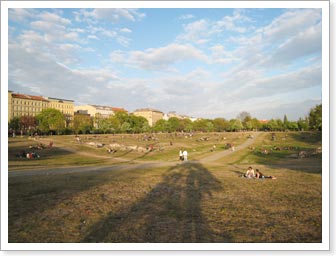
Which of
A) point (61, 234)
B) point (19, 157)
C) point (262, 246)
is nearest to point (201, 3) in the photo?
point (262, 246)

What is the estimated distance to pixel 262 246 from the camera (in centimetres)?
696

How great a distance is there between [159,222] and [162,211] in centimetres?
93

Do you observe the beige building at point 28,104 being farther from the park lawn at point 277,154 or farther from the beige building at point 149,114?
the beige building at point 149,114

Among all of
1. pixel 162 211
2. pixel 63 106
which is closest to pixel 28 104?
pixel 63 106

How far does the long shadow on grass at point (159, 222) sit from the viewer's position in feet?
23.0

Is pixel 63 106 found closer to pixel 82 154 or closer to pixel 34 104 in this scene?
pixel 34 104

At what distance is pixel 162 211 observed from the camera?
8.68 meters

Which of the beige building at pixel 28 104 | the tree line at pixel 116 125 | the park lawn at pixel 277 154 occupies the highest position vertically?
the beige building at pixel 28 104

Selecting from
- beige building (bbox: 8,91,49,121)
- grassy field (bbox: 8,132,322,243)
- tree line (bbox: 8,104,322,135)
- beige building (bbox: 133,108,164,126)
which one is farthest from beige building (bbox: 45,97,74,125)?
grassy field (bbox: 8,132,322,243)

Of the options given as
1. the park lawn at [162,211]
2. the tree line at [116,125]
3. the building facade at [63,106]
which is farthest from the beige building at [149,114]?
the park lawn at [162,211]

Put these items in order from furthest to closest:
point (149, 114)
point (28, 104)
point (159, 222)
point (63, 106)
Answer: point (149, 114)
point (63, 106)
point (28, 104)
point (159, 222)

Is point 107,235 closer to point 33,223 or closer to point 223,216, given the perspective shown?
point 33,223

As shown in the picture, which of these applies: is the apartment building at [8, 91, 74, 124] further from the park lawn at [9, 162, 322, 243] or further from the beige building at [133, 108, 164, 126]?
the beige building at [133, 108, 164, 126]

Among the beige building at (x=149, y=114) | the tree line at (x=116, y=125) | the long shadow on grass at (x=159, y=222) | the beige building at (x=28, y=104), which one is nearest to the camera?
the long shadow on grass at (x=159, y=222)
